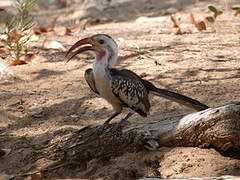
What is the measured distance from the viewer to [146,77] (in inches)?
205

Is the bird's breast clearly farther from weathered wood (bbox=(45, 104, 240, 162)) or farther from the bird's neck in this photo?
weathered wood (bbox=(45, 104, 240, 162))

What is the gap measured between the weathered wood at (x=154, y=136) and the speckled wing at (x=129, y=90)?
0.18 m

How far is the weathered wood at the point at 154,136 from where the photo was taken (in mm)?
3375

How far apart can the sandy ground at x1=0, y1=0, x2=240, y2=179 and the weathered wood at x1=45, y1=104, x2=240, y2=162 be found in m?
0.06

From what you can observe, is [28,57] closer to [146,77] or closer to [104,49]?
[146,77]

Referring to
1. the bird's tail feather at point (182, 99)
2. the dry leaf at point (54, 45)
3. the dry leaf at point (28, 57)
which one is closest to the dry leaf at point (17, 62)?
the dry leaf at point (28, 57)

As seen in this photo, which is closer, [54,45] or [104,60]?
[104,60]

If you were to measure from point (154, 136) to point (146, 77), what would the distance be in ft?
5.33

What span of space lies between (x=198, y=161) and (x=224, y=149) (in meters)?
0.19

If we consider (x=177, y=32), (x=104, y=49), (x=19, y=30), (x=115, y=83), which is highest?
(x=19, y=30)

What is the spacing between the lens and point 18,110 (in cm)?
471

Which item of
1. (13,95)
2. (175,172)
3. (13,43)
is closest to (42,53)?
(13,43)

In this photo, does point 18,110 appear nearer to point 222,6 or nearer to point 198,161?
point 198,161

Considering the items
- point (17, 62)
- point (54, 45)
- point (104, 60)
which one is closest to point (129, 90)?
point (104, 60)
